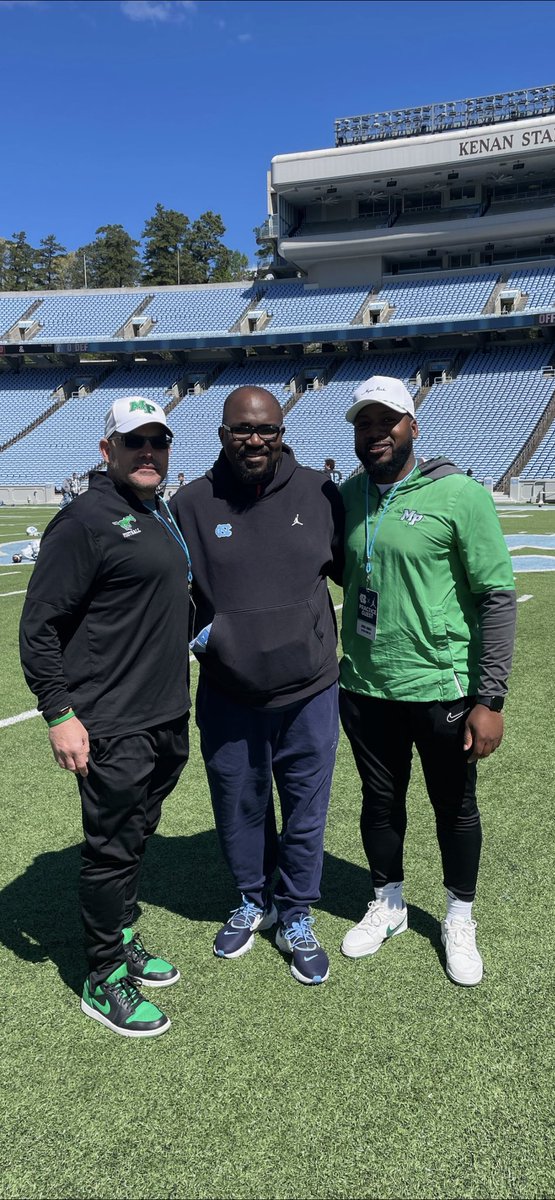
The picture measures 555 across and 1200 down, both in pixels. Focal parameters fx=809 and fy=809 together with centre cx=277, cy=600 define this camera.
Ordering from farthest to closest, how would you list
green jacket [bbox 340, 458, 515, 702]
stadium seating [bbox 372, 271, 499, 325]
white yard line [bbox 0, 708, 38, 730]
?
1. stadium seating [bbox 372, 271, 499, 325]
2. white yard line [bbox 0, 708, 38, 730]
3. green jacket [bbox 340, 458, 515, 702]

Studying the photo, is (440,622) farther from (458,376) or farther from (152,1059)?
(458,376)

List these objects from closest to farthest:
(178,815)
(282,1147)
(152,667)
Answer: (282,1147)
(152,667)
(178,815)

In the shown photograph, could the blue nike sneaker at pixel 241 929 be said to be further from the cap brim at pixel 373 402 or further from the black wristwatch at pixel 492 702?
the cap brim at pixel 373 402

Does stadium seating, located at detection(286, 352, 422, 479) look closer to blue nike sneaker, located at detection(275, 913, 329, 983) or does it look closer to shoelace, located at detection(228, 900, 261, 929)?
shoelace, located at detection(228, 900, 261, 929)

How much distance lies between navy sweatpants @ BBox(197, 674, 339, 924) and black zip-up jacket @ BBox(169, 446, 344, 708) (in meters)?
0.11

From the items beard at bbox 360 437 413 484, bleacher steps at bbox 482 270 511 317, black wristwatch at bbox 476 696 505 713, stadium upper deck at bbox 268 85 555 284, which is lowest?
black wristwatch at bbox 476 696 505 713

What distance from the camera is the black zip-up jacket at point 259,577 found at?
2.80 metres

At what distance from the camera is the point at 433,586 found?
2752 mm

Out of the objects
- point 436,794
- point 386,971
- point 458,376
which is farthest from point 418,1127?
point 458,376

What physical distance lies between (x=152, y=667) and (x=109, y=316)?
4999 cm

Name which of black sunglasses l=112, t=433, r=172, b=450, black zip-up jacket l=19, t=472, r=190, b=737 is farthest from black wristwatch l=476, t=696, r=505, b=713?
black sunglasses l=112, t=433, r=172, b=450

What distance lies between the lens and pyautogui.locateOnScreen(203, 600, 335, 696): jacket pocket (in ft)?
9.18

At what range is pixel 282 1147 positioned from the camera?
2.10 metres

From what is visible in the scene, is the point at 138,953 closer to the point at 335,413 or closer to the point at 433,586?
the point at 433,586
